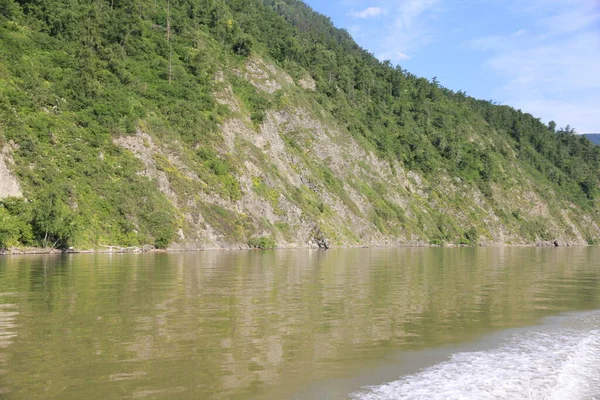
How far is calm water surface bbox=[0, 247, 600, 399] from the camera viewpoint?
9.27m

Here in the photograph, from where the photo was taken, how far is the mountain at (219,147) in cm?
5422

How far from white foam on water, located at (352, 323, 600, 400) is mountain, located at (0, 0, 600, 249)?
40724 millimetres

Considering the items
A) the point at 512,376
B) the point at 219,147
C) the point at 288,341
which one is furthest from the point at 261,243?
the point at 512,376

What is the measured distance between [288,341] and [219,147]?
2522 inches

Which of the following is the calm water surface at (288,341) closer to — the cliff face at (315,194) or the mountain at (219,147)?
the mountain at (219,147)

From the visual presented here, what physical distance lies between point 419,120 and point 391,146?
28.6 metres

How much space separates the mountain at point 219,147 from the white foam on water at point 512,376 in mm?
40724

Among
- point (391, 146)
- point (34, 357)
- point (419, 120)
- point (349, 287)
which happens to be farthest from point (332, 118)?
point (34, 357)

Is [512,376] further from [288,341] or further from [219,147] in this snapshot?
[219,147]

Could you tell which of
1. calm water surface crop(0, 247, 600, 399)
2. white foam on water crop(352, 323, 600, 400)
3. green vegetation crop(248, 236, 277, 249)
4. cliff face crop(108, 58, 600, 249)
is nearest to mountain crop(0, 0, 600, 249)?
green vegetation crop(248, 236, 277, 249)

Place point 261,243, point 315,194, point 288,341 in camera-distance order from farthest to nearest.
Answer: point 315,194, point 261,243, point 288,341

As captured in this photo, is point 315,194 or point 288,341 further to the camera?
point 315,194

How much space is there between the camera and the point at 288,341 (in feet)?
41.7

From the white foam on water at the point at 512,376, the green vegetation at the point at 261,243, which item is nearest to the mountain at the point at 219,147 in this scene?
the green vegetation at the point at 261,243
